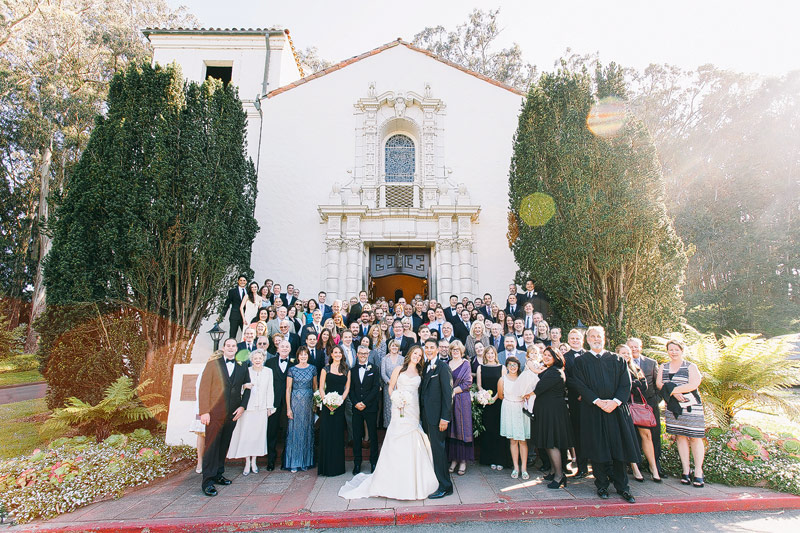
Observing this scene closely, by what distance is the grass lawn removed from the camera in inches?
273

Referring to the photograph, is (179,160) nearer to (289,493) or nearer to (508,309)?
(289,493)

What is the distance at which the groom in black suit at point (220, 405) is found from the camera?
Answer: 17.4 feet

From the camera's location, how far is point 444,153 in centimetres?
1288

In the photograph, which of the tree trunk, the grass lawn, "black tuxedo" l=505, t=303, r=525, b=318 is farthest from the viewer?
the tree trunk

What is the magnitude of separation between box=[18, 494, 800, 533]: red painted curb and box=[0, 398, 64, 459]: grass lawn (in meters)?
3.68

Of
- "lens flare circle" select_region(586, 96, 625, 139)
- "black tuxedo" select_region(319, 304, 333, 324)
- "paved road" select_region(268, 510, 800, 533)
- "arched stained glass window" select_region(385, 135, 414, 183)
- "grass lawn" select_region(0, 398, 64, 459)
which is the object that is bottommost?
"paved road" select_region(268, 510, 800, 533)

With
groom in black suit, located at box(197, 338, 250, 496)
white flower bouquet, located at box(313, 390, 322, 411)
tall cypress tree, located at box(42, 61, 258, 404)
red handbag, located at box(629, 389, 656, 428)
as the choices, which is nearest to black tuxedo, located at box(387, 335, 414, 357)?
white flower bouquet, located at box(313, 390, 322, 411)

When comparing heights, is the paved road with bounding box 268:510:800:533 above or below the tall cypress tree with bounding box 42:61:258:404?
below

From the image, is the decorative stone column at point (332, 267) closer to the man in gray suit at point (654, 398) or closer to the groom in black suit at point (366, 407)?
the groom in black suit at point (366, 407)

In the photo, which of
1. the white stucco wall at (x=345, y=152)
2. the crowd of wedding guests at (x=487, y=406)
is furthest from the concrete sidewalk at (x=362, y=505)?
the white stucco wall at (x=345, y=152)

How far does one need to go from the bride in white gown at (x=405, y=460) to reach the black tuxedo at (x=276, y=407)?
162 centimetres

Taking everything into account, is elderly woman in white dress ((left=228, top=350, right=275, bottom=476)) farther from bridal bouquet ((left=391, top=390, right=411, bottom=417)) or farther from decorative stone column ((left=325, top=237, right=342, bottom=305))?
decorative stone column ((left=325, top=237, right=342, bottom=305))

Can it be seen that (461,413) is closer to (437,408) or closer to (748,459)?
(437,408)

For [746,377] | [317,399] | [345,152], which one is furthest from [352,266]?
[746,377]
